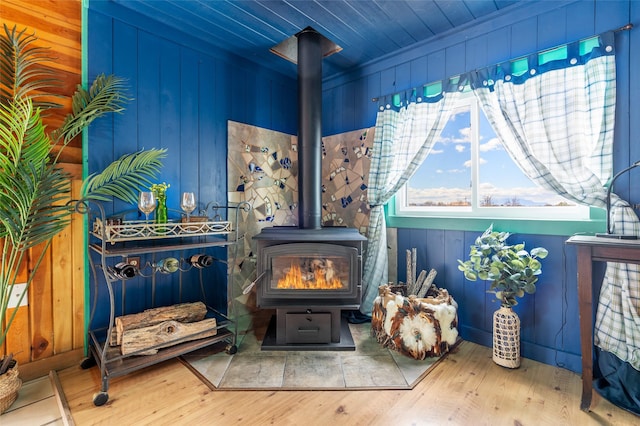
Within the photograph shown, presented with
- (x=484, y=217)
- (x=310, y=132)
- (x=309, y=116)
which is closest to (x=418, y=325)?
A: (x=484, y=217)

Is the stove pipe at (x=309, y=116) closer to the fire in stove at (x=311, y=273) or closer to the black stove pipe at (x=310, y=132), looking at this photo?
the black stove pipe at (x=310, y=132)

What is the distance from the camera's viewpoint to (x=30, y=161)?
149cm

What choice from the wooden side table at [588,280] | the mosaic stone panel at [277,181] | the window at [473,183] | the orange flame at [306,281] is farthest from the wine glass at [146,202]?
the wooden side table at [588,280]

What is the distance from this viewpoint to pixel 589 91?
1687 millimetres

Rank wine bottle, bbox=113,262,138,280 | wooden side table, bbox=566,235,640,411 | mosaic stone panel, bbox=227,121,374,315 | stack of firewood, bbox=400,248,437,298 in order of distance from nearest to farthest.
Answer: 1. wooden side table, bbox=566,235,640,411
2. wine bottle, bbox=113,262,138,280
3. stack of firewood, bbox=400,248,437,298
4. mosaic stone panel, bbox=227,121,374,315

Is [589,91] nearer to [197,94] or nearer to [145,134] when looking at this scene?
[197,94]

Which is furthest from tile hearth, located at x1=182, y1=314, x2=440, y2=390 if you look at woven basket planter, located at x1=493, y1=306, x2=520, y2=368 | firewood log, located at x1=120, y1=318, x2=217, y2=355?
woven basket planter, located at x1=493, y1=306, x2=520, y2=368

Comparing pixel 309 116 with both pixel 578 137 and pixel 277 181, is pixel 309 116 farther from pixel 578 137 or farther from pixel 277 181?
pixel 578 137

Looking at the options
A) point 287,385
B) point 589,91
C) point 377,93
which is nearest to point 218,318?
point 287,385

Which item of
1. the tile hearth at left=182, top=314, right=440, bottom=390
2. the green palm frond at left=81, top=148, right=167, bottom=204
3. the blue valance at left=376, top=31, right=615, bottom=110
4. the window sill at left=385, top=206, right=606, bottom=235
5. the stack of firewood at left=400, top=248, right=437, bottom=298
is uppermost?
the blue valance at left=376, top=31, right=615, bottom=110

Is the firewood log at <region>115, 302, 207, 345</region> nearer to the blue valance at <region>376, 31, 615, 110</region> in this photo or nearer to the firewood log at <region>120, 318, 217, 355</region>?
the firewood log at <region>120, 318, 217, 355</region>

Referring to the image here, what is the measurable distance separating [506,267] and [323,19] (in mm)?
2000

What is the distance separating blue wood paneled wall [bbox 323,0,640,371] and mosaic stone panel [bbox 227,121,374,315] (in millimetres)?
375

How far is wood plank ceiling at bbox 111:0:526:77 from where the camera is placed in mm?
1917
